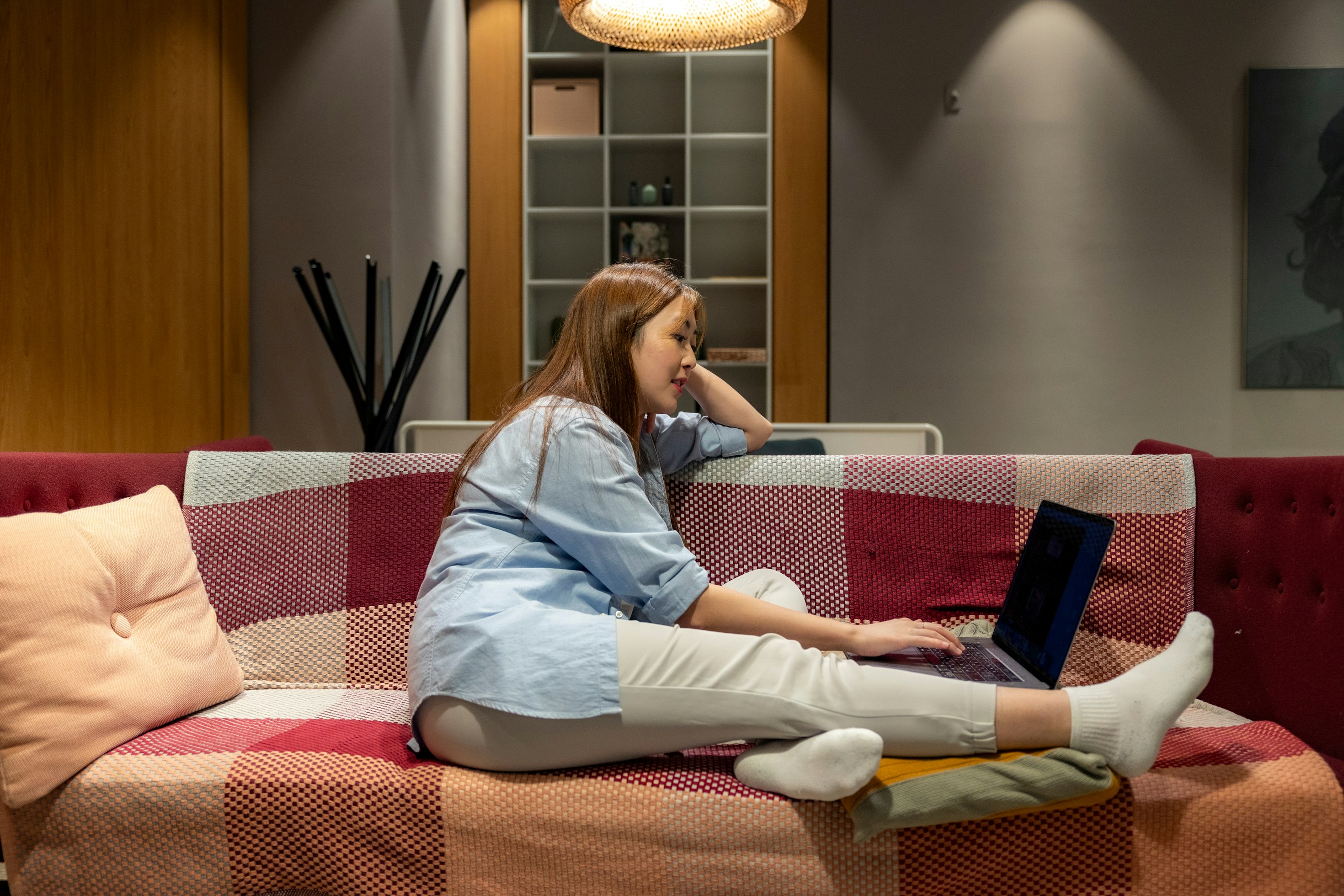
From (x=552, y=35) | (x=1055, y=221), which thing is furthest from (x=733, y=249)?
(x=1055, y=221)

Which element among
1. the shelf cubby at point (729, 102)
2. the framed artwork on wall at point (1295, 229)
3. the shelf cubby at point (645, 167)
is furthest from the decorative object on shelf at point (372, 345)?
the framed artwork on wall at point (1295, 229)

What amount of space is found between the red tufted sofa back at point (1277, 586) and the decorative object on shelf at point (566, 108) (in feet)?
10.3

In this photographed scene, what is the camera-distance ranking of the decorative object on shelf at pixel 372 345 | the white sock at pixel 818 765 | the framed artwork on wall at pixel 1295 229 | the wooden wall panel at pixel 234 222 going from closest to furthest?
the white sock at pixel 818 765
the decorative object on shelf at pixel 372 345
the wooden wall panel at pixel 234 222
the framed artwork on wall at pixel 1295 229

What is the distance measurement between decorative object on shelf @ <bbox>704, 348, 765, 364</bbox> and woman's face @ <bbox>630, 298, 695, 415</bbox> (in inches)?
101

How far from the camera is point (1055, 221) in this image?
13.0 feet

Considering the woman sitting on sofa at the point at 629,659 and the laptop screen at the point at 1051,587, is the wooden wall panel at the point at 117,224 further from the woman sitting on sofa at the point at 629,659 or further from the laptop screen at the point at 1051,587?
the laptop screen at the point at 1051,587

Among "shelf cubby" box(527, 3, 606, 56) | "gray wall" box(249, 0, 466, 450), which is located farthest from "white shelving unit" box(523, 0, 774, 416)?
"gray wall" box(249, 0, 466, 450)

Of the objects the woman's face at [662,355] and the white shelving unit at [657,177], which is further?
the white shelving unit at [657,177]

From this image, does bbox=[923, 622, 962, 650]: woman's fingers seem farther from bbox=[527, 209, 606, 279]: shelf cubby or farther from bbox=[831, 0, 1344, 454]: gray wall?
bbox=[527, 209, 606, 279]: shelf cubby

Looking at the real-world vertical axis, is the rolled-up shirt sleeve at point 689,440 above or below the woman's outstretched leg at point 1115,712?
above

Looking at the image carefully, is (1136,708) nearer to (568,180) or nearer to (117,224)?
(117,224)

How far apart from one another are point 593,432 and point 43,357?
5.27ft

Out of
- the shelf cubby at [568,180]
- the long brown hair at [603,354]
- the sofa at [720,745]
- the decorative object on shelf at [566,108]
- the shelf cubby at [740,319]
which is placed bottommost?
the sofa at [720,745]

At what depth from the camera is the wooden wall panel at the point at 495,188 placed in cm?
409
